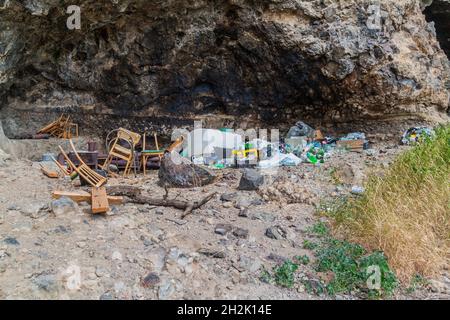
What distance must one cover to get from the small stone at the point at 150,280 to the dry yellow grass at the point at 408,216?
4.95ft

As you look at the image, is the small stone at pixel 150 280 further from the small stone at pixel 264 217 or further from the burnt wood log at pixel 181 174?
the burnt wood log at pixel 181 174

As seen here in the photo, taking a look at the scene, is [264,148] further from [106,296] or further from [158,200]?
[106,296]

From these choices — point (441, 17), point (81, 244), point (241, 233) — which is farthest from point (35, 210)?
point (441, 17)

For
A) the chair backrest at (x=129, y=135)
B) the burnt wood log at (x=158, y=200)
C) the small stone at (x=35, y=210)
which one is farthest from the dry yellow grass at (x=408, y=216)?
the chair backrest at (x=129, y=135)

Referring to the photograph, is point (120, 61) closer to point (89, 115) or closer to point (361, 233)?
point (89, 115)

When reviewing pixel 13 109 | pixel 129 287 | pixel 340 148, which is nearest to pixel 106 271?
pixel 129 287

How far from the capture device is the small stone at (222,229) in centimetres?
313

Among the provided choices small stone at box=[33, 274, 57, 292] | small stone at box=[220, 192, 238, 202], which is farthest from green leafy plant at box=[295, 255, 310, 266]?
small stone at box=[33, 274, 57, 292]

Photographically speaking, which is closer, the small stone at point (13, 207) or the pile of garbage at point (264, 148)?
the small stone at point (13, 207)

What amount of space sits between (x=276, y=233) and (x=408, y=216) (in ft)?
3.40

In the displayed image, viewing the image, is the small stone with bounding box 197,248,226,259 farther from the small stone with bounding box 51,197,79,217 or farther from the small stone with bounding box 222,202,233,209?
the small stone with bounding box 51,197,79,217

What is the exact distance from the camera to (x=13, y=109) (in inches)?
253

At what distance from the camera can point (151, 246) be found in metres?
2.80

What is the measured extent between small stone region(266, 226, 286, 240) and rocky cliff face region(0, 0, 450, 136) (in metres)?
3.59
